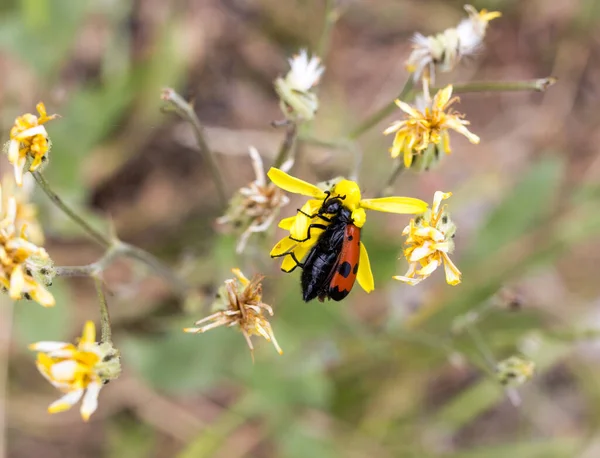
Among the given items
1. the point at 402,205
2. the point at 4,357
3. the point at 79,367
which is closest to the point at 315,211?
the point at 402,205

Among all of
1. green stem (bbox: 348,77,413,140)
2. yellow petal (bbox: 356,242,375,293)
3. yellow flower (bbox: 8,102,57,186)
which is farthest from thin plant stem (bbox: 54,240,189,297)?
green stem (bbox: 348,77,413,140)

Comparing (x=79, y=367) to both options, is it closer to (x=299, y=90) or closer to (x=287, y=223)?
(x=287, y=223)

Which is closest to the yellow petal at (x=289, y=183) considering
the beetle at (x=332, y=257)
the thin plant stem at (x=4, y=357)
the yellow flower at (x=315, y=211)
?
the yellow flower at (x=315, y=211)

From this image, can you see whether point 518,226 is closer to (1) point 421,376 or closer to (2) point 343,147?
(1) point 421,376

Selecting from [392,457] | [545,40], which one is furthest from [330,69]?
[392,457]

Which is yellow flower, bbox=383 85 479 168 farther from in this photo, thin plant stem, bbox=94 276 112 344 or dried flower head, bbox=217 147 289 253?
thin plant stem, bbox=94 276 112 344

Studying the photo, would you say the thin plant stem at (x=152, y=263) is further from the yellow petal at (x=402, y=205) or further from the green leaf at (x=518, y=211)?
the green leaf at (x=518, y=211)
